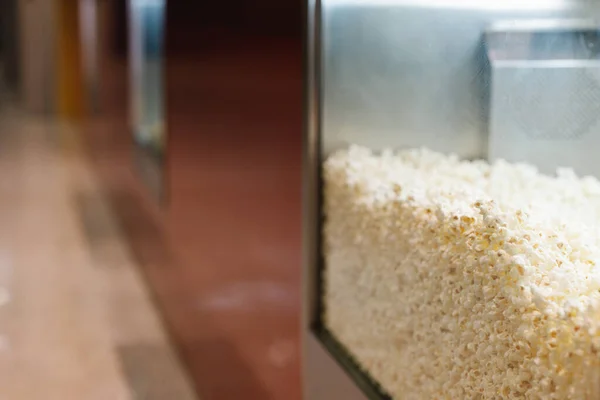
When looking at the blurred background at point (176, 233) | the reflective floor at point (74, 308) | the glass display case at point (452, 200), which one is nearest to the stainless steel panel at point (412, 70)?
the glass display case at point (452, 200)

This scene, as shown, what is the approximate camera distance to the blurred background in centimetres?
162

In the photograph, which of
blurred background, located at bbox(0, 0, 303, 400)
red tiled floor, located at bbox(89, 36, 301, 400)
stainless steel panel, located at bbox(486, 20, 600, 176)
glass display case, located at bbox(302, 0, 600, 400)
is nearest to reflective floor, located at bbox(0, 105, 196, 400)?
blurred background, located at bbox(0, 0, 303, 400)

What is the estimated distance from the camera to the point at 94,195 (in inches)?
218

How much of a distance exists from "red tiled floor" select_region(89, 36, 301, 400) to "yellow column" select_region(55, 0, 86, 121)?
706 cm

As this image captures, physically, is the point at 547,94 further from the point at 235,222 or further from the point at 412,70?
the point at 235,222

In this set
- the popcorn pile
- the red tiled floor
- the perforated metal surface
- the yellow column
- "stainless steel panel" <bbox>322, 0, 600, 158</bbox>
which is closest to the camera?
the popcorn pile

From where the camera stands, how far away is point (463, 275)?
831 millimetres

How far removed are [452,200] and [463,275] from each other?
13 cm

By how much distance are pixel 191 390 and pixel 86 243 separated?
2.06 meters

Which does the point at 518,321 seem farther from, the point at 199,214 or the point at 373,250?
the point at 199,214

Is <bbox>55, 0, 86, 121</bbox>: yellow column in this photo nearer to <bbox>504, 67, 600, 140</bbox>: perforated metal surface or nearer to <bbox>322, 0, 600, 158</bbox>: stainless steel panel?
<bbox>322, 0, 600, 158</bbox>: stainless steel panel

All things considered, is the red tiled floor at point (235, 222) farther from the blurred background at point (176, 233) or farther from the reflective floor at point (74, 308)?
the reflective floor at point (74, 308)

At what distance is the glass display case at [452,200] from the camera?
0.74 meters

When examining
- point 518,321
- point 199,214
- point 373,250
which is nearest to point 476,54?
point 373,250
